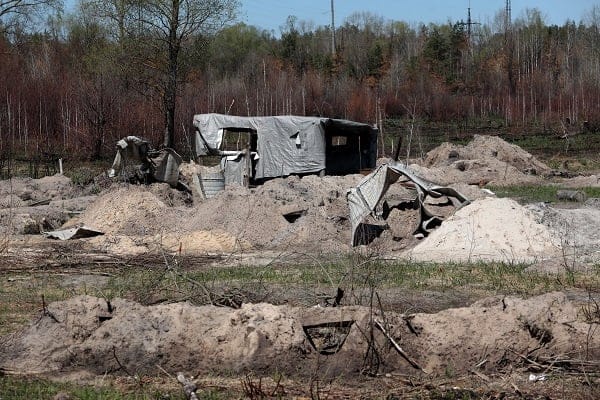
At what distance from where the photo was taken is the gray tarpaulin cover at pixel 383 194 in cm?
1577

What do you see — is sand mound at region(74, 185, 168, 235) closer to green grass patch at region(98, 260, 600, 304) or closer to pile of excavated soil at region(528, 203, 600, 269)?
green grass patch at region(98, 260, 600, 304)

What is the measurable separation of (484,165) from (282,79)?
23.1 m

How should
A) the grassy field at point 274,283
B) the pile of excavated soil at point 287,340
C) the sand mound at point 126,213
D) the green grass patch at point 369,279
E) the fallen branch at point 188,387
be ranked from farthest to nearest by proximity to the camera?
1. the sand mound at point 126,213
2. the green grass patch at point 369,279
3. the grassy field at point 274,283
4. the pile of excavated soil at point 287,340
5. the fallen branch at point 188,387

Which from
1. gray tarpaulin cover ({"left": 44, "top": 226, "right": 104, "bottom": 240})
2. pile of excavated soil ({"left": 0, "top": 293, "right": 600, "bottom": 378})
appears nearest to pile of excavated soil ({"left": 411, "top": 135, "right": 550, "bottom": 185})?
gray tarpaulin cover ({"left": 44, "top": 226, "right": 104, "bottom": 240})

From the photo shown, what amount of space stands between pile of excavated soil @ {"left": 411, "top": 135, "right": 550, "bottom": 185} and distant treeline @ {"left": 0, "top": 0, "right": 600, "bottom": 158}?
2.13 metres

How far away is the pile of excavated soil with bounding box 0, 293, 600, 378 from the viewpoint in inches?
284

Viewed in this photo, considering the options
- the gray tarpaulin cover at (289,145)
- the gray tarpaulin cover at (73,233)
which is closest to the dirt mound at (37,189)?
the gray tarpaulin cover at (289,145)

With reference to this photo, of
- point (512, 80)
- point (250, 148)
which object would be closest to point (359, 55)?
point (512, 80)

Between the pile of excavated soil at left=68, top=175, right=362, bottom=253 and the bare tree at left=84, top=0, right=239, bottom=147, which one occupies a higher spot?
the bare tree at left=84, top=0, right=239, bottom=147

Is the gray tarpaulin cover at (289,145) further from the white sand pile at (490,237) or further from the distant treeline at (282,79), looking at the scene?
the white sand pile at (490,237)

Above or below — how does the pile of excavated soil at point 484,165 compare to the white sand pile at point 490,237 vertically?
above

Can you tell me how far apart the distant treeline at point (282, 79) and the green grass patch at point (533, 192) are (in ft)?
27.0

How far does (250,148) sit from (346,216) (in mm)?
10515

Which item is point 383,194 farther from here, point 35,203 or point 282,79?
point 282,79
